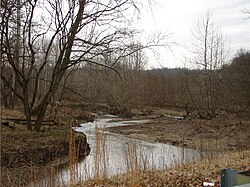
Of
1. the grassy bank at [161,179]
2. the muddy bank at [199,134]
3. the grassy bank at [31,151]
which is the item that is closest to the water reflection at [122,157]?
the grassy bank at [161,179]

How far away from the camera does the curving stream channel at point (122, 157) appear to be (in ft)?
19.0

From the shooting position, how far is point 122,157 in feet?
33.3

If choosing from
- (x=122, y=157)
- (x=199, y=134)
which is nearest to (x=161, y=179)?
(x=122, y=157)

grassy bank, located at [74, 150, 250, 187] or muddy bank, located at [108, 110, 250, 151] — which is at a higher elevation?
grassy bank, located at [74, 150, 250, 187]

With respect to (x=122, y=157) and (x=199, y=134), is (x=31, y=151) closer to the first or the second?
(x=122, y=157)

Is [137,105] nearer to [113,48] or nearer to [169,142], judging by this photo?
[169,142]

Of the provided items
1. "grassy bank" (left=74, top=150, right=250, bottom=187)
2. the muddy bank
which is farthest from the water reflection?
the muddy bank

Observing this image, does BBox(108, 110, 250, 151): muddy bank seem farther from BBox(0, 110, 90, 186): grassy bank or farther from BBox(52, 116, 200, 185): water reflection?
BBox(0, 110, 90, 186): grassy bank

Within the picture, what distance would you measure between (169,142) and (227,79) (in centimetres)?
1146

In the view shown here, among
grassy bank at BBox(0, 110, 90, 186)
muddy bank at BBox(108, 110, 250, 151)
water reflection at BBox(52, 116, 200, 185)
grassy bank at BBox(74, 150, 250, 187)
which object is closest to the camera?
grassy bank at BBox(74, 150, 250, 187)

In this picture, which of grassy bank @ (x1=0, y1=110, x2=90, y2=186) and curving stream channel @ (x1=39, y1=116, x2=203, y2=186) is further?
grassy bank @ (x1=0, y1=110, x2=90, y2=186)

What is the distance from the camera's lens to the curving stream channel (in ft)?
19.0

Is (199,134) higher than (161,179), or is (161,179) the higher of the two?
(161,179)

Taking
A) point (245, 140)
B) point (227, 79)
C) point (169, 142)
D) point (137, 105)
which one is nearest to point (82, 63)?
point (169, 142)
